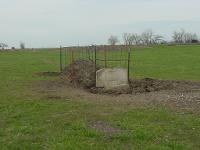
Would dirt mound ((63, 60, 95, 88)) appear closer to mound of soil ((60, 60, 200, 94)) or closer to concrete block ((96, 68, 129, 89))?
mound of soil ((60, 60, 200, 94))

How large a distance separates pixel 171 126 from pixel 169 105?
3.21 m

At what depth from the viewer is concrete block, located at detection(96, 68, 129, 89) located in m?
19.5

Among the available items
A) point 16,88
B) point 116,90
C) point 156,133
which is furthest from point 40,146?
point 16,88

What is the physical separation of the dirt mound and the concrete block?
98 cm

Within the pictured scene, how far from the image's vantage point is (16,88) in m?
21.1

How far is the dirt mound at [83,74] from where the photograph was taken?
21.1 metres

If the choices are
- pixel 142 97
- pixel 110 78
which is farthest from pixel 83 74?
pixel 142 97

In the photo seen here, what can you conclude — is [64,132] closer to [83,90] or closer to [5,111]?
[5,111]

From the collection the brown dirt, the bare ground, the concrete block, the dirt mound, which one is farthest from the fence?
the brown dirt

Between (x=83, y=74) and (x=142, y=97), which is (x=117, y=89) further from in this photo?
(x=83, y=74)

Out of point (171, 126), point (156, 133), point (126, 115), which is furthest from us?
point (126, 115)

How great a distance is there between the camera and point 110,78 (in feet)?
64.4

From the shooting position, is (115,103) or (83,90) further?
(83,90)

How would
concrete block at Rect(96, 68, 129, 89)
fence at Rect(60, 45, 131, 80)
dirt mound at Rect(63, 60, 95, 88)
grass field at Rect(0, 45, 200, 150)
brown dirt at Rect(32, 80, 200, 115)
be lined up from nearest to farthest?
1. grass field at Rect(0, 45, 200, 150)
2. brown dirt at Rect(32, 80, 200, 115)
3. concrete block at Rect(96, 68, 129, 89)
4. dirt mound at Rect(63, 60, 95, 88)
5. fence at Rect(60, 45, 131, 80)
